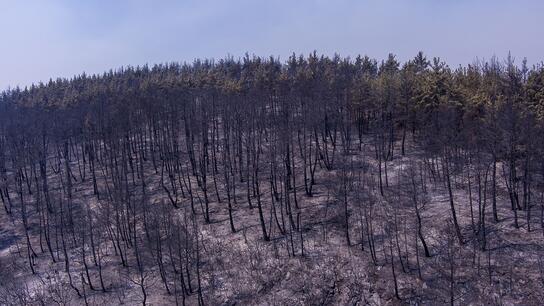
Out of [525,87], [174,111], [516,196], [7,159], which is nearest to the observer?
[516,196]

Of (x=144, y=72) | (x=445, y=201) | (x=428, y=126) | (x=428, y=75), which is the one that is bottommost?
(x=445, y=201)

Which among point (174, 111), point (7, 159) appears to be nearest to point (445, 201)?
point (174, 111)

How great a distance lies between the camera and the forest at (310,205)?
158 ft

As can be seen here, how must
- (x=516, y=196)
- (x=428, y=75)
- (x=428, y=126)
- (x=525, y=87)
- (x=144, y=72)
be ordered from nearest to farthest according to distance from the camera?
(x=516, y=196)
(x=525, y=87)
(x=428, y=126)
(x=428, y=75)
(x=144, y=72)

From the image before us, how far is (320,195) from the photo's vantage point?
213 ft

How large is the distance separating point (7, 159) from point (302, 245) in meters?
64.0

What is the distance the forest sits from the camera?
4828 centimetres

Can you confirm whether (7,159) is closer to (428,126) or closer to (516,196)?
(428,126)

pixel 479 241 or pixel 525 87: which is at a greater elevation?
pixel 525 87

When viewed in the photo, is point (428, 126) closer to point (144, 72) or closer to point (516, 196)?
point (516, 196)

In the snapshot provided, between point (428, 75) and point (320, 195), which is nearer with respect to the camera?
point (320, 195)

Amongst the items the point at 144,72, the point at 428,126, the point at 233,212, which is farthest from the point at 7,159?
the point at 144,72

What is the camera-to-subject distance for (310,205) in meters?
62.9

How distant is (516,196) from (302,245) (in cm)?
2053
